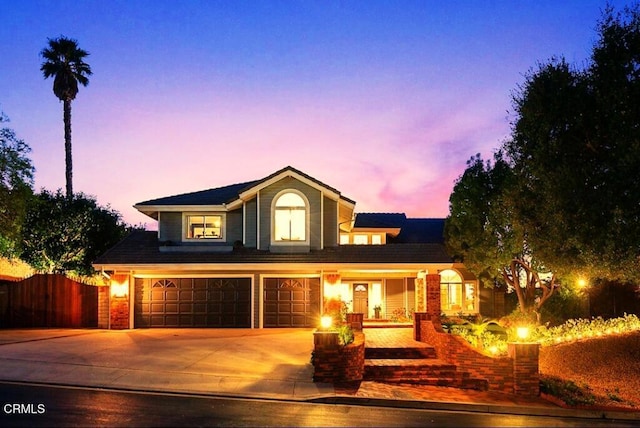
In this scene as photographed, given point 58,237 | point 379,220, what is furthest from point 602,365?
point 58,237

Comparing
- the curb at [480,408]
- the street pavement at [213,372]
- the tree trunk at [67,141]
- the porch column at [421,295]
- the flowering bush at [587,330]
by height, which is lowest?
the curb at [480,408]

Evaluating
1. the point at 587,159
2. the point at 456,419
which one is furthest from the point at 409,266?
the point at 456,419

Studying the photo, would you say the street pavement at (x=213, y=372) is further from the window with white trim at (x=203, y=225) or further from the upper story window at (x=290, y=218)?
the window with white trim at (x=203, y=225)

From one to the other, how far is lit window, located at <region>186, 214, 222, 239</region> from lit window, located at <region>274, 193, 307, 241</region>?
265 cm

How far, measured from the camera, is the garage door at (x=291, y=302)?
2467 centimetres

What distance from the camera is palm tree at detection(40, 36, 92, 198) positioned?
3950 cm

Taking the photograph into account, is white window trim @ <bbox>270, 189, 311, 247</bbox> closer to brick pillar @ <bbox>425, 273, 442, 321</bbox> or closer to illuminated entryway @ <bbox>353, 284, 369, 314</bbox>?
brick pillar @ <bbox>425, 273, 442, 321</bbox>

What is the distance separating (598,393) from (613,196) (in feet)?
14.9

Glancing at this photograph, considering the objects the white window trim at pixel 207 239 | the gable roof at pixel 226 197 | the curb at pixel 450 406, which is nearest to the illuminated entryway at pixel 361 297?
the gable roof at pixel 226 197

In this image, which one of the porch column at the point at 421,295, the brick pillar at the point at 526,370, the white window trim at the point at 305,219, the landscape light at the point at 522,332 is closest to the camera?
the brick pillar at the point at 526,370

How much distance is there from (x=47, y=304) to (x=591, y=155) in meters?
20.3

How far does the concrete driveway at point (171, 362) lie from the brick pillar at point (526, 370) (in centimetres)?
404

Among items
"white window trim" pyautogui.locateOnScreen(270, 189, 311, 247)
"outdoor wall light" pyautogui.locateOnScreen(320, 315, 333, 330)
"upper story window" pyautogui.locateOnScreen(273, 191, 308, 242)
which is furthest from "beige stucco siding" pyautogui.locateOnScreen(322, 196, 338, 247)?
"outdoor wall light" pyautogui.locateOnScreen(320, 315, 333, 330)

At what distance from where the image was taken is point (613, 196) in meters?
14.7
